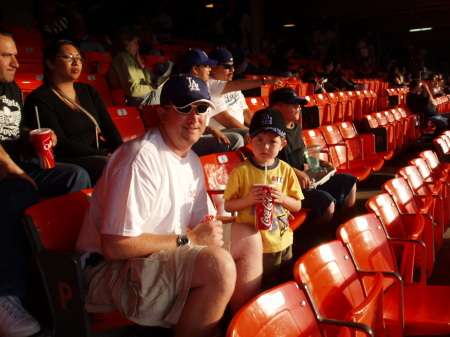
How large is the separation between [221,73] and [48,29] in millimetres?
3725

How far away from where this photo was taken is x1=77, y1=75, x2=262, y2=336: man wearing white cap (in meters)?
1.54

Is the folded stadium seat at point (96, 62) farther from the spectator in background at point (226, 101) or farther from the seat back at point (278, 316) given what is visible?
the seat back at point (278, 316)

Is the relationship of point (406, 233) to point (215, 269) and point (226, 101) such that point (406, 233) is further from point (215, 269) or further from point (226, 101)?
point (226, 101)

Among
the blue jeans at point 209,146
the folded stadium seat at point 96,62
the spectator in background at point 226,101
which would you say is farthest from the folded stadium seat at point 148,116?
the folded stadium seat at point 96,62

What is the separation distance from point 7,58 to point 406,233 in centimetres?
238

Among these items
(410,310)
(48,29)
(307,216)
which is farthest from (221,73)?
(48,29)

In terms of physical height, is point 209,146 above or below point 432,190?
above

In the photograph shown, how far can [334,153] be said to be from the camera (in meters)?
4.92

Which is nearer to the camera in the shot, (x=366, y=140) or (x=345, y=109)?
(x=366, y=140)

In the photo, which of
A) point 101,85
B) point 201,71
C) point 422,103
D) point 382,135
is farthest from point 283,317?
point 422,103

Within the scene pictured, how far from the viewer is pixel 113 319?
1679mm

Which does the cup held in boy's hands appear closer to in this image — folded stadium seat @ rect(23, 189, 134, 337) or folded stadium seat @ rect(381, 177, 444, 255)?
folded stadium seat @ rect(381, 177, 444, 255)

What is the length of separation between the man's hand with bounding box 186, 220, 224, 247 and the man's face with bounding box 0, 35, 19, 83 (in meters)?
1.33

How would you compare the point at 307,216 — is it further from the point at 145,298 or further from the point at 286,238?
the point at 145,298
